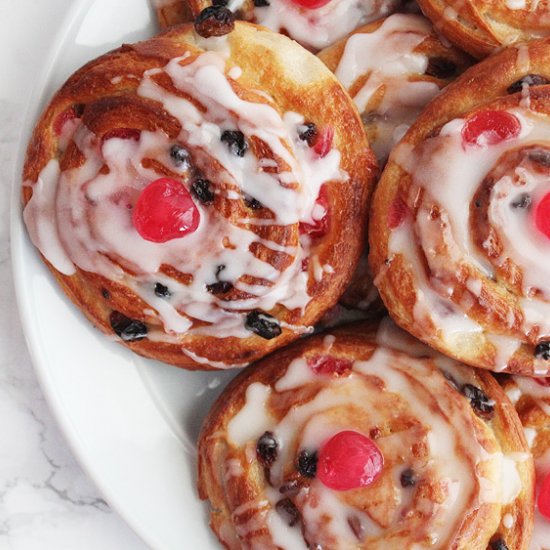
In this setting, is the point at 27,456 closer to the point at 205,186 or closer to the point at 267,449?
the point at 267,449

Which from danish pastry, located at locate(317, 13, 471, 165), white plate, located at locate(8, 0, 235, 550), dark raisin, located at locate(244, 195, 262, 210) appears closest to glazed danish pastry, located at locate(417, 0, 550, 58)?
danish pastry, located at locate(317, 13, 471, 165)

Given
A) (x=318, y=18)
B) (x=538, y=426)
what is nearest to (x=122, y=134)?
(x=318, y=18)

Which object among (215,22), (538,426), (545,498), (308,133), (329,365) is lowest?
(545,498)

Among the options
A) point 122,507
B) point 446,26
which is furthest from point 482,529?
point 446,26

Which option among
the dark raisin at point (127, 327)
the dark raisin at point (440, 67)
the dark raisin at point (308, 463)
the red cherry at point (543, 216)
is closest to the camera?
the red cherry at point (543, 216)

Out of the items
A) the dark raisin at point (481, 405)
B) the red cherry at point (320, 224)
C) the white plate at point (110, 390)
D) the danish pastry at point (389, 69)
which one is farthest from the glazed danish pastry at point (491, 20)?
the dark raisin at point (481, 405)

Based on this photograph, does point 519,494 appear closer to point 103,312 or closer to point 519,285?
point 519,285

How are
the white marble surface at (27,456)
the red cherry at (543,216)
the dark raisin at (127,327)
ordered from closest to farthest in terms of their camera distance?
the red cherry at (543,216), the dark raisin at (127,327), the white marble surface at (27,456)

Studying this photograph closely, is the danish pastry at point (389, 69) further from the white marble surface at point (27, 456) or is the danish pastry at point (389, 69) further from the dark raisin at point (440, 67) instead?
the white marble surface at point (27, 456)
